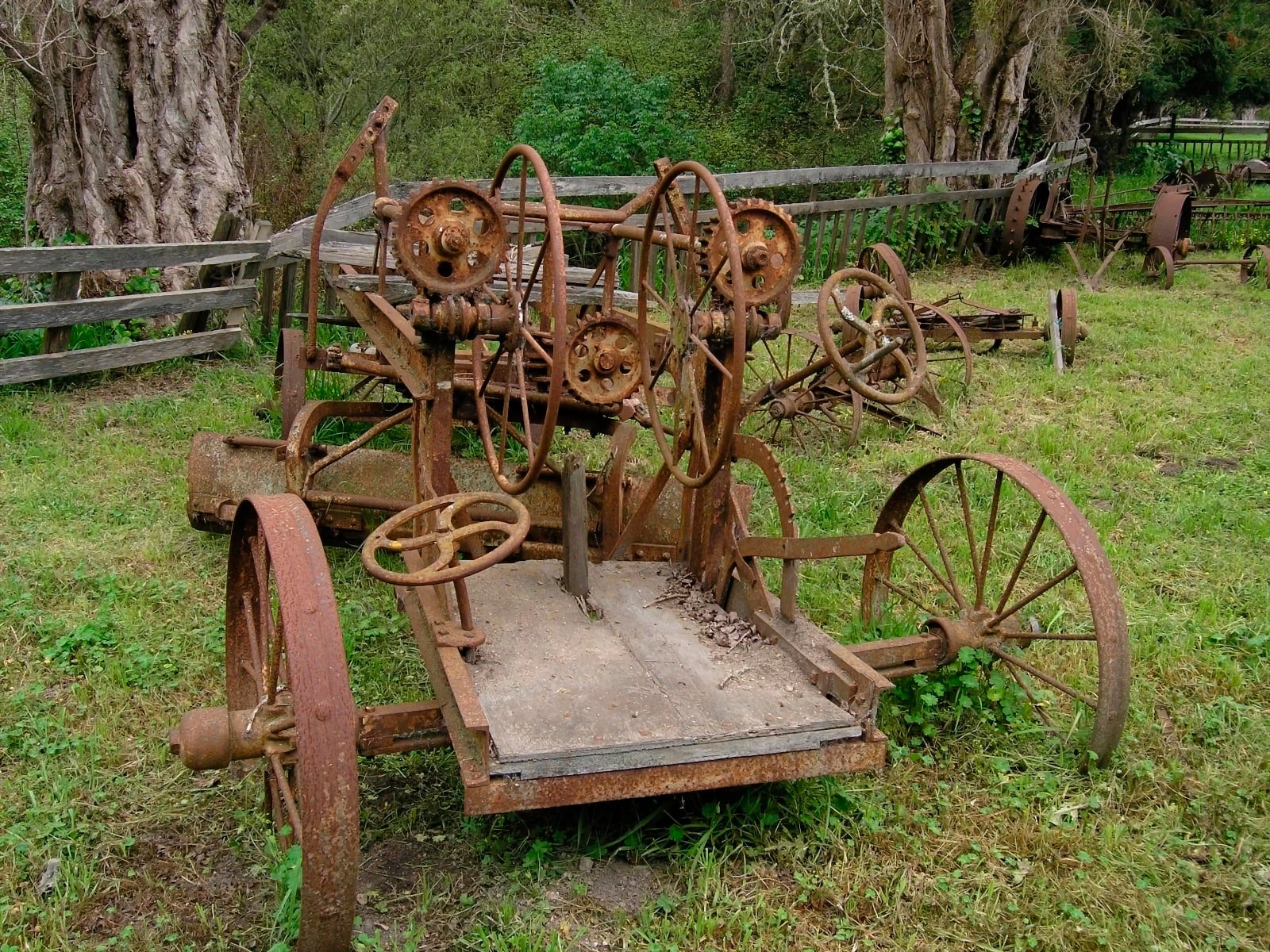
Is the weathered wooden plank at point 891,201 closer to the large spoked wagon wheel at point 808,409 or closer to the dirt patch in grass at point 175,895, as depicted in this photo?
the large spoked wagon wheel at point 808,409

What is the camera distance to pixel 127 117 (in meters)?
8.37

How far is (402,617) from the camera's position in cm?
442

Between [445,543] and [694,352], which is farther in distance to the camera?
[694,352]

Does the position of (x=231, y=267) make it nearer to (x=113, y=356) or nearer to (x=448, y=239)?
(x=113, y=356)

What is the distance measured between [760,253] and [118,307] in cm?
565

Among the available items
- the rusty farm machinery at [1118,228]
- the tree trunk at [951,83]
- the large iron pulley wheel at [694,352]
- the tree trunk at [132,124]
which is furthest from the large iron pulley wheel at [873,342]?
the tree trunk at [951,83]

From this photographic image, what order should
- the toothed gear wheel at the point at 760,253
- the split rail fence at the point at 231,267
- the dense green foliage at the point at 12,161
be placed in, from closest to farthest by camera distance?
the toothed gear wheel at the point at 760,253, the split rail fence at the point at 231,267, the dense green foliage at the point at 12,161

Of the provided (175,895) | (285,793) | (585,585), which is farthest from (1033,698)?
(175,895)

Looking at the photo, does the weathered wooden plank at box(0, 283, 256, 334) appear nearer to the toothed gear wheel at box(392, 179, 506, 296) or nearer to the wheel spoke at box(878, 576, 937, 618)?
the toothed gear wheel at box(392, 179, 506, 296)

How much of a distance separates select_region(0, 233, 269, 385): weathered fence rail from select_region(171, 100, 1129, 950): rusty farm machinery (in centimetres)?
271

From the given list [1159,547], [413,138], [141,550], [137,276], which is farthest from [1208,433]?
[413,138]

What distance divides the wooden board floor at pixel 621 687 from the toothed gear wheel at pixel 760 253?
117 centimetres

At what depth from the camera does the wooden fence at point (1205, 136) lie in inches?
869

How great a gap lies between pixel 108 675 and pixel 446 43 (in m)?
17.1
